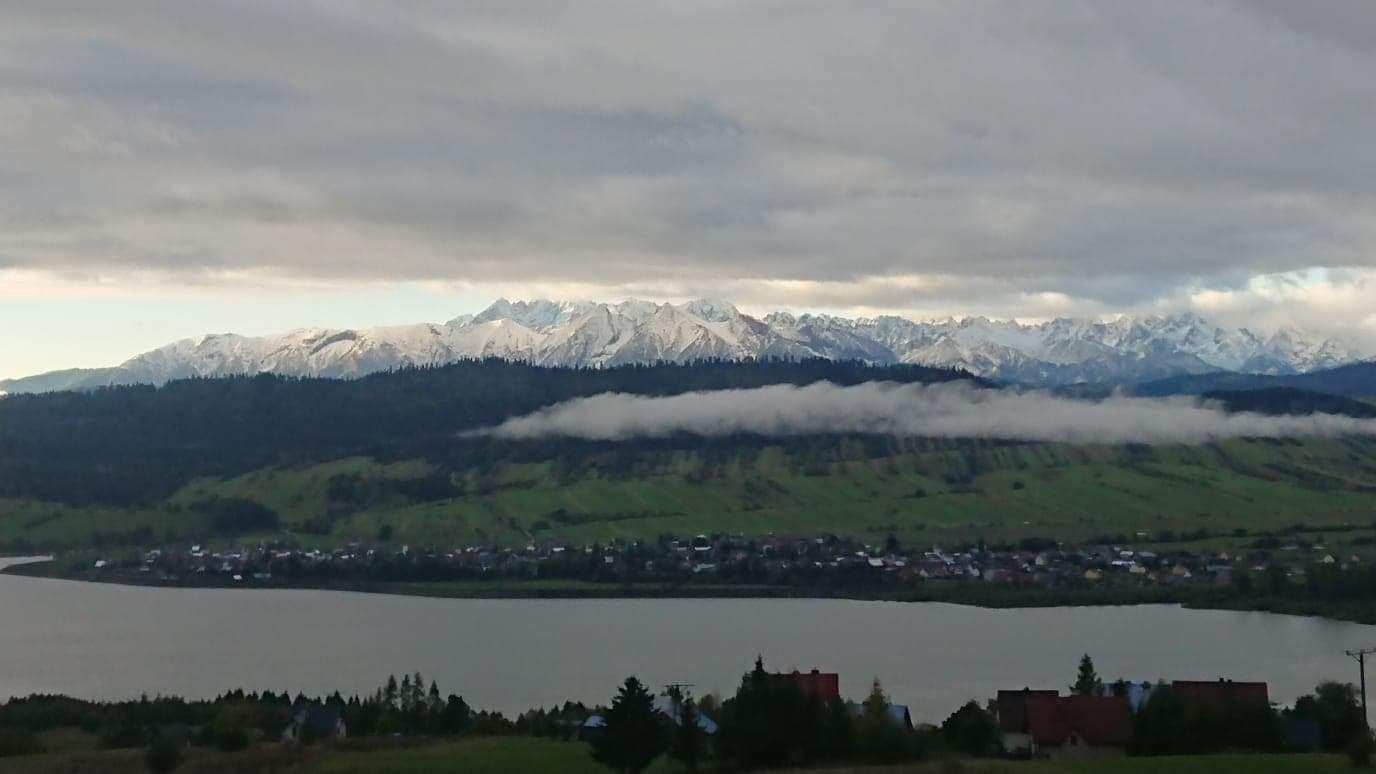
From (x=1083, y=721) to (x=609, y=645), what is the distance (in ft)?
99.1

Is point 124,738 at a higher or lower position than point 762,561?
lower

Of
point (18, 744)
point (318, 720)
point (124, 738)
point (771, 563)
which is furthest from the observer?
point (771, 563)

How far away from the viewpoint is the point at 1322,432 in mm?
174625

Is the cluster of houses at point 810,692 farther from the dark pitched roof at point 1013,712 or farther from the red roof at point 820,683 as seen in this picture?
the dark pitched roof at point 1013,712

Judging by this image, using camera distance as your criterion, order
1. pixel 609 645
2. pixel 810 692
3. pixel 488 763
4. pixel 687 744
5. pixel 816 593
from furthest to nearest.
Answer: pixel 816 593
pixel 609 645
pixel 810 692
pixel 488 763
pixel 687 744

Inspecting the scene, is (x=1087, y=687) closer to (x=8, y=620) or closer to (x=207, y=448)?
(x=8, y=620)

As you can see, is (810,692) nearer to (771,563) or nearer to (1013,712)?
(1013,712)

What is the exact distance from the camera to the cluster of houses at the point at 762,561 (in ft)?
312

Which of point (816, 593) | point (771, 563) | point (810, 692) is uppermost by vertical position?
point (771, 563)

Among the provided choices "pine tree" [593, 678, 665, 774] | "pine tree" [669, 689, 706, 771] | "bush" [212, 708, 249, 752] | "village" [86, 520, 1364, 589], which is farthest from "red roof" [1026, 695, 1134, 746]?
"village" [86, 520, 1364, 589]

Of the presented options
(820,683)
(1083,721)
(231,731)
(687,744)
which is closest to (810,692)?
(687,744)

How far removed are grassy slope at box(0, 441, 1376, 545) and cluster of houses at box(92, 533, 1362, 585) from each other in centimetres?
685

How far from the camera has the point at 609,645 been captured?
6525 centimetres

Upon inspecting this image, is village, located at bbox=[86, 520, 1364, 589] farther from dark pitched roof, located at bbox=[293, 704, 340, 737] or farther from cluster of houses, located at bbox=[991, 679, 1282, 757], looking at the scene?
dark pitched roof, located at bbox=[293, 704, 340, 737]
